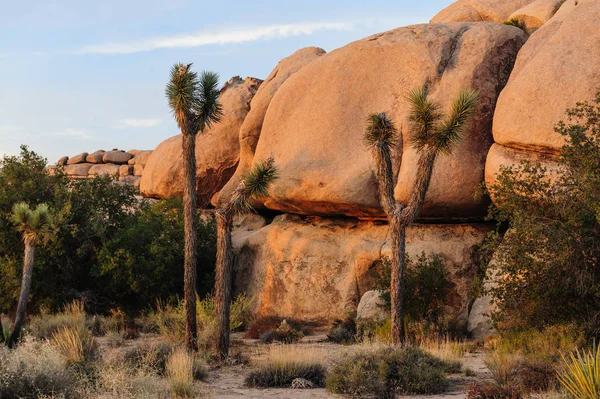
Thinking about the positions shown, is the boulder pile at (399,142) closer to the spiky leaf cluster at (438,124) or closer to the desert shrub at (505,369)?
the spiky leaf cluster at (438,124)

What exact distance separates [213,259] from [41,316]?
5.99 meters

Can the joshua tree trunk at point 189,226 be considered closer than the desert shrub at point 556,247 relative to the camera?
No

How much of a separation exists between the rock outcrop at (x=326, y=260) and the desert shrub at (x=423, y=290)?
0.65m

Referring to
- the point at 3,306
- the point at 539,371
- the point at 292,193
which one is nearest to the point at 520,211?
the point at 539,371

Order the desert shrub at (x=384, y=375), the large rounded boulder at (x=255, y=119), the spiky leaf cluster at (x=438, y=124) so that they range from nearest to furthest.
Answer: the desert shrub at (x=384, y=375), the spiky leaf cluster at (x=438, y=124), the large rounded boulder at (x=255, y=119)

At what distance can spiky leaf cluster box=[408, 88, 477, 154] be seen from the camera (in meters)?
16.9

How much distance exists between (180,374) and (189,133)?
21.6 ft

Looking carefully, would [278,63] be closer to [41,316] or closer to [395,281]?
[41,316]

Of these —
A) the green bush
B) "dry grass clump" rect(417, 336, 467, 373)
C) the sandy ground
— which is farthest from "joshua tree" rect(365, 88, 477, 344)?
the green bush

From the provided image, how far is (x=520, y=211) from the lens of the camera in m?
16.0

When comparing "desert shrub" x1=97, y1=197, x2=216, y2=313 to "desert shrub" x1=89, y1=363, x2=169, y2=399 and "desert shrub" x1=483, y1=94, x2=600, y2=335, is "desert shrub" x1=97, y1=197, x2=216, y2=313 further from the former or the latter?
"desert shrub" x1=89, y1=363, x2=169, y2=399

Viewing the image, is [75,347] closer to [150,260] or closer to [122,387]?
[122,387]

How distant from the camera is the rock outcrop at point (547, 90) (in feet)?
63.5

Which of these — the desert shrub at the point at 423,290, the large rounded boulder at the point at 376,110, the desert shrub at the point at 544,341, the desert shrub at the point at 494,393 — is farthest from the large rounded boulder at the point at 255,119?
the desert shrub at the point at 494,393
